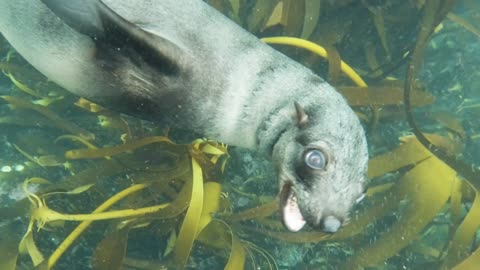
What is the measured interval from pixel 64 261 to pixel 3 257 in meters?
0.32

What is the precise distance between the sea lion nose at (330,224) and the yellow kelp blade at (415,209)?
1.27 m

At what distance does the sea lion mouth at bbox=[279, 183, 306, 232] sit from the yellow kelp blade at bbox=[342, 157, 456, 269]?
1.17 meters

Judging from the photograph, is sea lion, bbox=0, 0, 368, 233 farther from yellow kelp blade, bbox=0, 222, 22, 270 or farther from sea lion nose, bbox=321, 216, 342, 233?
yellow kelp blade, bbox=0, 222, 22, 270

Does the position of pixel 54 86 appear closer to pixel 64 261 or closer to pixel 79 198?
pixel 79 198

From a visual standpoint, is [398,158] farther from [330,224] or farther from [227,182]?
[330,224]

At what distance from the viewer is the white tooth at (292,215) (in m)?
1.79

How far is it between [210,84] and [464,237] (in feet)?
6.11

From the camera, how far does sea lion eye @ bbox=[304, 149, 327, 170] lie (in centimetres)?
167

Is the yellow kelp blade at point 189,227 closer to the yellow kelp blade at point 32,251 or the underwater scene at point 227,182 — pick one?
the underwater scene at point 227,182

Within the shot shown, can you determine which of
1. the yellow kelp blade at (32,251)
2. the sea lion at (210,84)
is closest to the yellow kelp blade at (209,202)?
the sea lion at (210,84)

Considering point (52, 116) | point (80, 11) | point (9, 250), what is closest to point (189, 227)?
point (9, 250)

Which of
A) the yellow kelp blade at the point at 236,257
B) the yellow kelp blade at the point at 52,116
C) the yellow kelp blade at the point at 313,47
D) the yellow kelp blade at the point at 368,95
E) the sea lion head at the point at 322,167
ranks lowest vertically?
the yellow kelp blade at the point at 52,116

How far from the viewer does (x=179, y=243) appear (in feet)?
8.02

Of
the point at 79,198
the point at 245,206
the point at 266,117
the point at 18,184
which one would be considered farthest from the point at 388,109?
the point at 18,184
